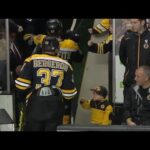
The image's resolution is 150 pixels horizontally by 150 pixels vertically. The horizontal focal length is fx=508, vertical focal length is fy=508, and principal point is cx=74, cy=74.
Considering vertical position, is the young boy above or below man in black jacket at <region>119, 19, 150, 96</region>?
below

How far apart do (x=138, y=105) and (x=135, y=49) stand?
36.3 inches

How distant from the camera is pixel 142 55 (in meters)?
6.37

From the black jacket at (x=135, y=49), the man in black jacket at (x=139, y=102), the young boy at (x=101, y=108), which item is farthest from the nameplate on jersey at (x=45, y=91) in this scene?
the black jacket at (x=135, y=49)

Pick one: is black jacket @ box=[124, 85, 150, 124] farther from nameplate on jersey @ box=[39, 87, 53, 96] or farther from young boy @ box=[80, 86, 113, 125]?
nameplate on jersey @ box=[39, 87, 53, 96]

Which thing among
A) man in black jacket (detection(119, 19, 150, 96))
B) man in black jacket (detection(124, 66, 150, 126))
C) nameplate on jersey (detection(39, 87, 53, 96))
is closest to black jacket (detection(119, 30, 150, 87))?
man in black jacket (detection(119, 19, 150, 96))

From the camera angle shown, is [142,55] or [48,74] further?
[142,55]

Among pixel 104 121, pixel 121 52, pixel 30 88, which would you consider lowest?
pixel 104 121

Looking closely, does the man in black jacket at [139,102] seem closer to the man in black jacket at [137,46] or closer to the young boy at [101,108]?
the man in black jacket at [137,46]

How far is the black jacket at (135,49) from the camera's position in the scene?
6.34 metres

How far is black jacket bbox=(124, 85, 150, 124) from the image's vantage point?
5.67 meters

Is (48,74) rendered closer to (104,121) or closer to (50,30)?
(50,30)

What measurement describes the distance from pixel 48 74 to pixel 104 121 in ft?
3.70
